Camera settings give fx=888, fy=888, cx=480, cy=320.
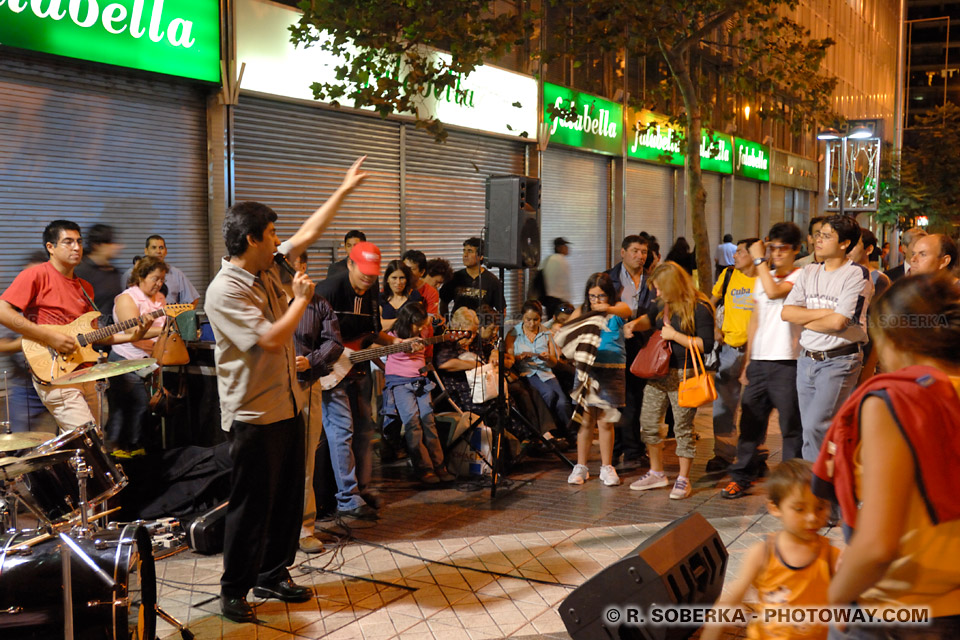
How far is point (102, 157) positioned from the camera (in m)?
8.49

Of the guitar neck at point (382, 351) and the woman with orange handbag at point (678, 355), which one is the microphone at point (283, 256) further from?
the woman with orange handbag at point (678, 355)

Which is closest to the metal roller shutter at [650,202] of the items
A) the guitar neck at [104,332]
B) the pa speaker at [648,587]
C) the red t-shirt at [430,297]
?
the red t-shirt at [430,297]

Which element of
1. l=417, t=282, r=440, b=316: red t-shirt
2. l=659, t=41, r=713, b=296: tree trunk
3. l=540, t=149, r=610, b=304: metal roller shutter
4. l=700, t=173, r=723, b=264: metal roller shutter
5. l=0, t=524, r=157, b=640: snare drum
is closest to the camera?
l=0, t=524, r=157, b=640: snare drum

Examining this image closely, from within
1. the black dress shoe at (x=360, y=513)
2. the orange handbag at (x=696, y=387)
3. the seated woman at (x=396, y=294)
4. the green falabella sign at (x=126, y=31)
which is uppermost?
the green falabella sign at (x=126, y=31)

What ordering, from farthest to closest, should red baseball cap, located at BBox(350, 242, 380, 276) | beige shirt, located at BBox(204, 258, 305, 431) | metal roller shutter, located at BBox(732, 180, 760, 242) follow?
1. metal roller shutter, located at BBox(732, 180, 760, 242)
2. red baseball cap, located at BBox(350, 242, 380, 276)
3. beige shirt, located at BBox(204, 258, 305, 431)

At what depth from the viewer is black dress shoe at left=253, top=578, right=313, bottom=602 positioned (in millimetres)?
4848

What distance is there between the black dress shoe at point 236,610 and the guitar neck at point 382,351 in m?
2.11

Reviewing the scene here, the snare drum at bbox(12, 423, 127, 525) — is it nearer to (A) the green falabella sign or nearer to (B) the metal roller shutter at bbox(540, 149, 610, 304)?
(A) the green falabella sign

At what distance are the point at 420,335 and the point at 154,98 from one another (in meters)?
4.00

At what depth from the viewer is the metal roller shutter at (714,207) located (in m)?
24.2

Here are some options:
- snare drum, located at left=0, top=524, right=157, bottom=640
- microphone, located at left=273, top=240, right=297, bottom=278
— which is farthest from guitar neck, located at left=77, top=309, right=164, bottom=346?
snare drum, located at left=0, top=524, right=157, bottom=640

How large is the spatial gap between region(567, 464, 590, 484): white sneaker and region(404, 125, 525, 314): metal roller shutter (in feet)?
19.6

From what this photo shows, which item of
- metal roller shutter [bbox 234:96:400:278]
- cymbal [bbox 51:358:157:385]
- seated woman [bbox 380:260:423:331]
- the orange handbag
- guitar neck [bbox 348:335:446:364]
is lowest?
the orange handbag

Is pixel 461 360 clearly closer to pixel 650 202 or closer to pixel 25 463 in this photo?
pixel 25 463
